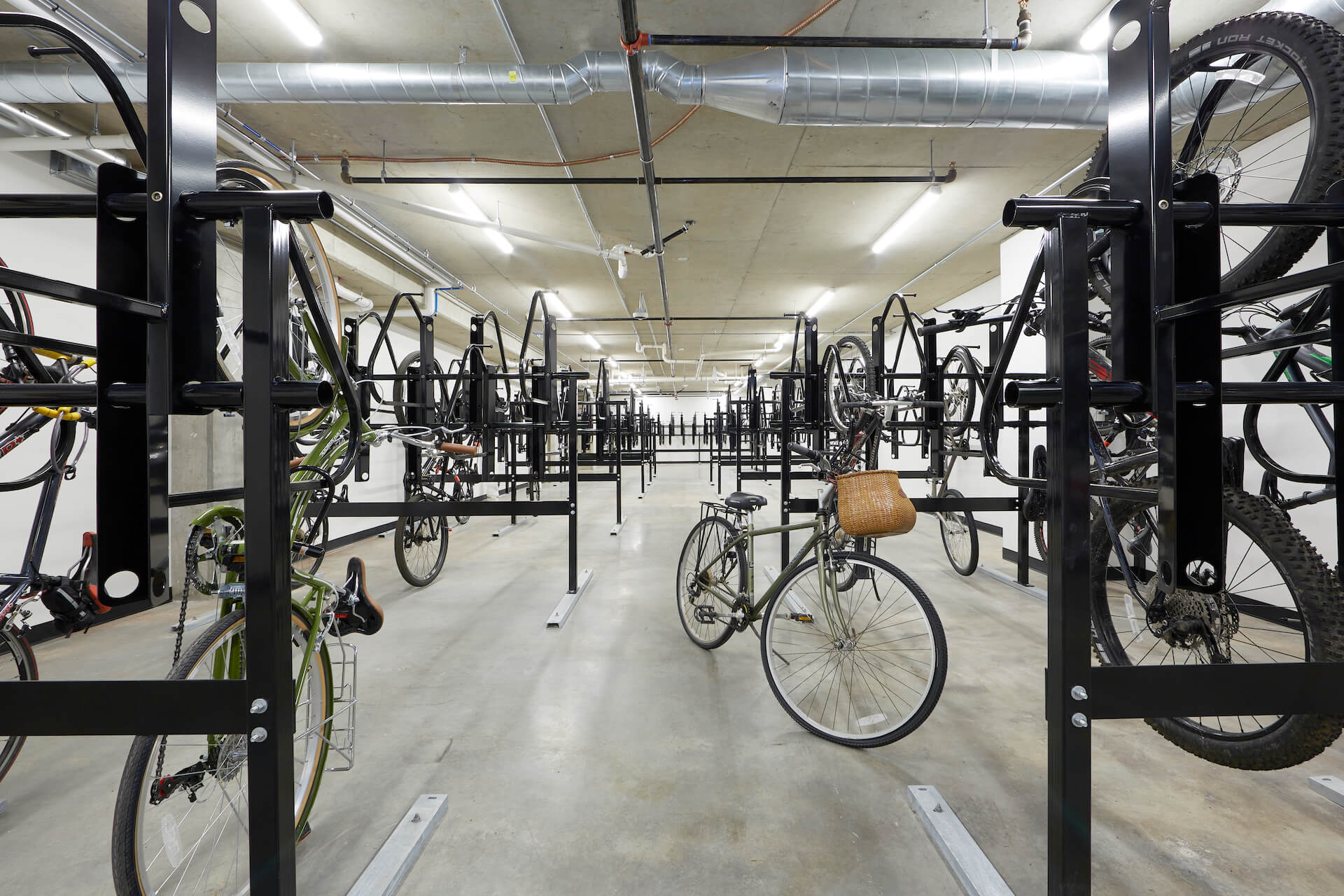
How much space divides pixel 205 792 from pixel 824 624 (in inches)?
99.9

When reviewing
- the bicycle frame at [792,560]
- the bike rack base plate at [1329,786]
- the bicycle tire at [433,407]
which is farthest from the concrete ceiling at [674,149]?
the bike rack base plate at [1329,786]

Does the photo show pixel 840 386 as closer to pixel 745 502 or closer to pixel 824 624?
pixel 824 624

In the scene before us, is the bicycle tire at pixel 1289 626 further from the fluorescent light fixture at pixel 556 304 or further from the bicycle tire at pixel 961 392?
the fluorescent light fixture at pixel 556 304

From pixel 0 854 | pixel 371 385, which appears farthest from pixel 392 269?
pixel 0 854

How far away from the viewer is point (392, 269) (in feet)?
18.6

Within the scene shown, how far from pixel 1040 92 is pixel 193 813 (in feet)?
14.2

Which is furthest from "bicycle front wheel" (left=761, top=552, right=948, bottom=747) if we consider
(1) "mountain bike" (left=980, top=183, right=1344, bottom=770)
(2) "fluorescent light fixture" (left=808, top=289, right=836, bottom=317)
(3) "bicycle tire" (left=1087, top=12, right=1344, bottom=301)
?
(2) "fluorescent light fixture" (left=808, top=289, right=836, bottom=317)

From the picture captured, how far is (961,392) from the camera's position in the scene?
154 inches

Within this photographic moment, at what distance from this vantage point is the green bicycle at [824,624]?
167 cm

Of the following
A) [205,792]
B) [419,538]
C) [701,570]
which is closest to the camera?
[205,792]

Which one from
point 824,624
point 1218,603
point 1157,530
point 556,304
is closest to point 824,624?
point 824,624

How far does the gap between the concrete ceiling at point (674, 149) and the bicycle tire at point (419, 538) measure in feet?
8.34

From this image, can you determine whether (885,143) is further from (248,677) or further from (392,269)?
(392,269)

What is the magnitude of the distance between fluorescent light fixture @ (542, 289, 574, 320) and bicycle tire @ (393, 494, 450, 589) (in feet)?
11.6
